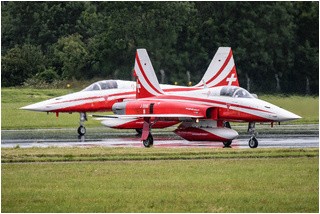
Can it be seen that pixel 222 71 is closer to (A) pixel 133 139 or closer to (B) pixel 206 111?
(A) pixel 133 139

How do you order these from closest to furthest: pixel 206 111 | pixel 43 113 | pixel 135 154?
pixel 135 154 → pixel 206 111 → pixel 43 113

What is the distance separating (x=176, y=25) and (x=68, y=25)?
36.8ft

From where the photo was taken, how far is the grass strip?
58.5 feet

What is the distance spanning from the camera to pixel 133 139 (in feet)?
83.0

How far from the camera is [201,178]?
14.2 metres

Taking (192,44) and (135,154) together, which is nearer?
(135,154)

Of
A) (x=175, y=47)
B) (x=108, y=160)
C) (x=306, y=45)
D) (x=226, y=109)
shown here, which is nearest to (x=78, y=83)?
(x=175, y=47)

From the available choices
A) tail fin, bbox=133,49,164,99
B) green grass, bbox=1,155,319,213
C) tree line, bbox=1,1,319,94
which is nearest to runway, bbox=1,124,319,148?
tail fin, bbox=133,49,164,99

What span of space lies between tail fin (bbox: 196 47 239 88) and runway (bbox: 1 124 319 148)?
228cm

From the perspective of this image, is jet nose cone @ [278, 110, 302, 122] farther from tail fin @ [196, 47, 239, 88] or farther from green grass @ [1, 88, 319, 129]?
green grass @ [1, 88, 319, 129]

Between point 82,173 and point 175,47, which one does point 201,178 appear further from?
point 175,47

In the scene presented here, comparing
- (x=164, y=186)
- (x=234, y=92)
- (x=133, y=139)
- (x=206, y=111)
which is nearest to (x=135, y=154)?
(x=206, y=111)

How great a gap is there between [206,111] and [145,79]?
10.5 ft

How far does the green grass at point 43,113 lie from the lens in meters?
31.3
